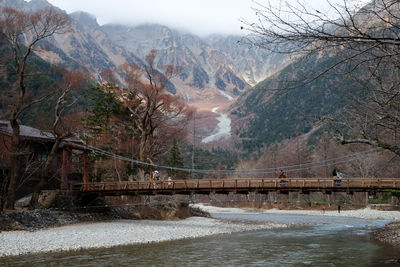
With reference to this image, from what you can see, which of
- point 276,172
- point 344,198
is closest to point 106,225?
point 344,198

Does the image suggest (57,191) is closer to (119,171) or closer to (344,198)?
(119,171)

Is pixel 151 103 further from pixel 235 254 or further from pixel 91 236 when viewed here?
pixel 235 254

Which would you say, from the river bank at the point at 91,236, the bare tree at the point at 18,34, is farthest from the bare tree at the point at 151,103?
the bare tree at the point at 18,34

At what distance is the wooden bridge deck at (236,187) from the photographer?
23.1 meters

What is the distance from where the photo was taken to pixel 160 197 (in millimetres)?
34688

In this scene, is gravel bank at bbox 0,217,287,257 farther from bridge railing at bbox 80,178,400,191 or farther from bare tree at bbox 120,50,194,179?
bare tree at bbox 120,50,194,179

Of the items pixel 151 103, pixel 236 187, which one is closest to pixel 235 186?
pixel 236 187

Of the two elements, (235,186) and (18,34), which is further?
(235,186)

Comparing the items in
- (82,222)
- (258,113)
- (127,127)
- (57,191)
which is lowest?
(82,222)

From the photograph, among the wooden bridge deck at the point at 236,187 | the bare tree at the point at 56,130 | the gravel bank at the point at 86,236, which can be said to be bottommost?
the gravel bank at the point at 86,236

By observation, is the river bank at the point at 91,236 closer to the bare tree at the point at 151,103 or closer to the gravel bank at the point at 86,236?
the gravel bank at the point at 86,236

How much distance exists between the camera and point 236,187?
932 inches

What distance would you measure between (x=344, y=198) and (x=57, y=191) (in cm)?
3751

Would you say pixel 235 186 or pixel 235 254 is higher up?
pixel 235 186
